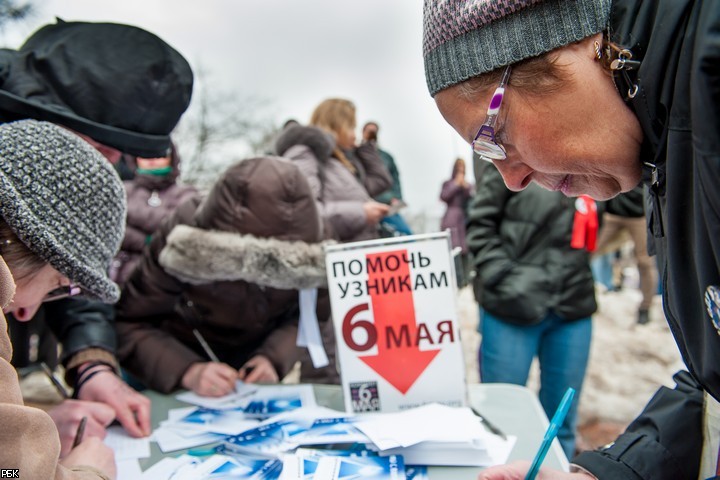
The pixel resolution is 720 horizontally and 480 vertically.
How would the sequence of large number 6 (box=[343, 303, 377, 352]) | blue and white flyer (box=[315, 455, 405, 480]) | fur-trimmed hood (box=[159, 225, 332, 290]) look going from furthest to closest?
fur-trimmed hood (box=[159, 225, 332, 290]) → large number 6 (box=[343, 303, 377, 352]) → blue and white flyer (box=[315, 455, 405, 480])

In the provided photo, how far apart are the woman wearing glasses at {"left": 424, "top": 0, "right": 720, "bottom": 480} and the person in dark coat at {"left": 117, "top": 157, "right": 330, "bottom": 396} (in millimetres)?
717

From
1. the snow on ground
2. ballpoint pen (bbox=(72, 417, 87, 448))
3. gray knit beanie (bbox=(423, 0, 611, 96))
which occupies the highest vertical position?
gray knit beanie (bbox=(423, 0, 611, 96))

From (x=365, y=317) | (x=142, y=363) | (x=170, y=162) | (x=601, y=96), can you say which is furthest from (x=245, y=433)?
(x=170, y=162)

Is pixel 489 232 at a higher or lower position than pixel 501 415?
higher

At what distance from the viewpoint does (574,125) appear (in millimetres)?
719

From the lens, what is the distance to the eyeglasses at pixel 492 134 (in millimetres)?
757

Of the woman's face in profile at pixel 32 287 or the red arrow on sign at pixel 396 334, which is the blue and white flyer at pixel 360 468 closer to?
the red arrow on sign at pixel 396 334

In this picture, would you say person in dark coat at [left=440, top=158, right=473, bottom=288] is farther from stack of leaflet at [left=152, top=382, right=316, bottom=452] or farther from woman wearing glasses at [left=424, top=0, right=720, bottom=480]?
woman wearing glasses at [left=424, top=0, right=720, bottom=480]

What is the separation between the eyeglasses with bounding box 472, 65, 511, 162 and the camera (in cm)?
76

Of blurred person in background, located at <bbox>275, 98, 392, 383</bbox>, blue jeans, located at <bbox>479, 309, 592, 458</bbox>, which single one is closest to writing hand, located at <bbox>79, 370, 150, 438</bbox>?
blurred person in background, located at <bbox>275, 98, 392, 383</bbox>

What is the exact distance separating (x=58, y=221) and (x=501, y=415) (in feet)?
3.59

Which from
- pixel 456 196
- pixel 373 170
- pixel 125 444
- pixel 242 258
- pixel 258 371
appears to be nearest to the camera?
pixel 125 444

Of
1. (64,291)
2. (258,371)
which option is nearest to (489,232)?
(258,371)

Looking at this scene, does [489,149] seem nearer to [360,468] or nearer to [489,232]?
[360,468]
